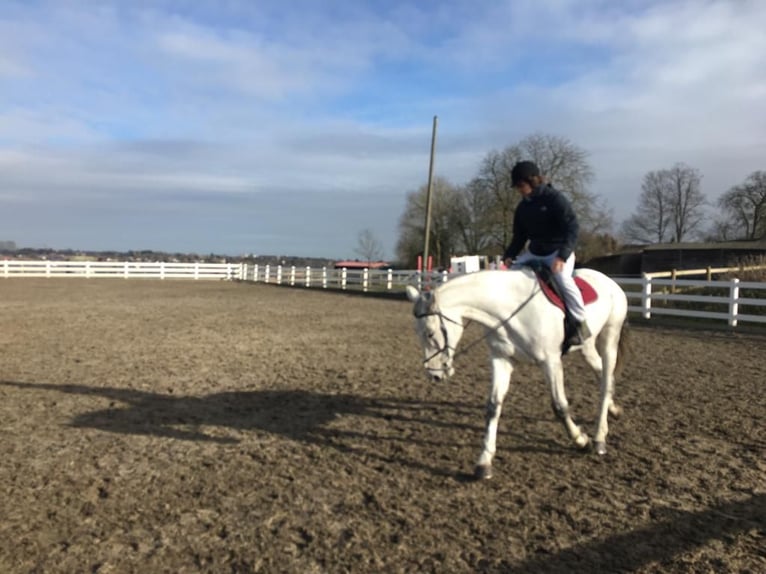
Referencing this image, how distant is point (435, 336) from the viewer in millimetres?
4277

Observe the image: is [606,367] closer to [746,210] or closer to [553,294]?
[553,294]

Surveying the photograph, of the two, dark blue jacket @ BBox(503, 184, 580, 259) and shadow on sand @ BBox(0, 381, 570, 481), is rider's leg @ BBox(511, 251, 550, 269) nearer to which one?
dark blue jacket @ BBox(503, 184, 580, 259)

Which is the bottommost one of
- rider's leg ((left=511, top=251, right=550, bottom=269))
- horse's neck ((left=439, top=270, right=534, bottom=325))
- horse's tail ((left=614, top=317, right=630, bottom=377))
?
horse's tail ((left=614, top=317, right=630, bottom=377))

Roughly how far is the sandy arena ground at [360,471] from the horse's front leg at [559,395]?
20 cm

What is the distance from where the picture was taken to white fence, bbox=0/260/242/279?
4006 cm

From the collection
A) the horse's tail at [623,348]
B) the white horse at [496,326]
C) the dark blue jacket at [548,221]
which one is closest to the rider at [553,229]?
the dark blue jacket at [548,221]

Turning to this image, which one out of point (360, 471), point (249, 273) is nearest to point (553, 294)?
point (360, 471)

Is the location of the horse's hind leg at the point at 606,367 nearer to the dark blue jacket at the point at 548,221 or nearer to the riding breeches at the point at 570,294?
the riding breeches at the point at 570,294

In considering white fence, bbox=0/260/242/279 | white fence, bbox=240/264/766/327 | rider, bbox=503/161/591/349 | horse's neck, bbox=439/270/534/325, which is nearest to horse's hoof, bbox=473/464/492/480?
horse's neck, bbox=439/270/534/325

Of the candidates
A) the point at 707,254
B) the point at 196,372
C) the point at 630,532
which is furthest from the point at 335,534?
the point at 707,254

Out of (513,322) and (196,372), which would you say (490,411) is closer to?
(513,322)

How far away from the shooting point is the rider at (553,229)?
4.46 meters

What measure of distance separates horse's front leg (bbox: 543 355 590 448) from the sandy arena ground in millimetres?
197

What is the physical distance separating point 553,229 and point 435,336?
4.69ft
